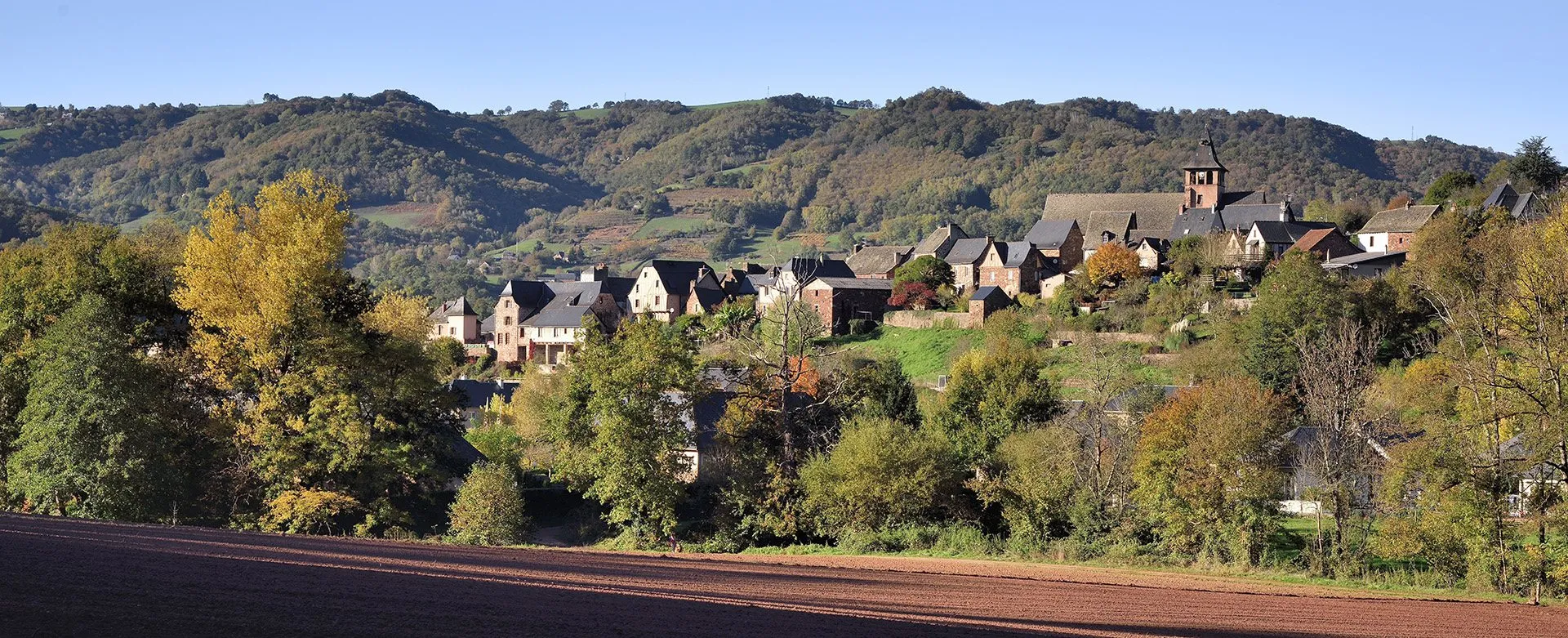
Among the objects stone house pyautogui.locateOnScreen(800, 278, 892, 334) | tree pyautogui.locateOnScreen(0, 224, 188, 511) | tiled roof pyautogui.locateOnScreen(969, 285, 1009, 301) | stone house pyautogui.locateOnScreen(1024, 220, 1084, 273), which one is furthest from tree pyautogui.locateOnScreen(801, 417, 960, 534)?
stone house pyautogui.locateOnScreen(1024, 220, 1084, 273)

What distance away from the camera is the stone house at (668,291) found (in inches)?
3976

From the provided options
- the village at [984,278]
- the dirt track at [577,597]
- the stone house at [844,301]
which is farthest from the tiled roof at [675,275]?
the dirt track at [577,597]

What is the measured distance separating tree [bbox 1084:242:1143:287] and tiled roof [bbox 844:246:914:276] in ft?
69.7

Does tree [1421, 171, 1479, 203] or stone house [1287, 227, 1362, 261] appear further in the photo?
tree [1421, 171, 1479, 203]

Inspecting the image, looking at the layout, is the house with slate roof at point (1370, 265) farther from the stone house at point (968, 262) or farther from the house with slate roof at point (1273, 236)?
the stone house at point (968, 262)

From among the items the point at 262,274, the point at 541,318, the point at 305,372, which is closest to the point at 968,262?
the point at 541,318

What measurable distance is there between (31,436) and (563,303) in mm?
58186

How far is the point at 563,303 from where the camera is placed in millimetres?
98438

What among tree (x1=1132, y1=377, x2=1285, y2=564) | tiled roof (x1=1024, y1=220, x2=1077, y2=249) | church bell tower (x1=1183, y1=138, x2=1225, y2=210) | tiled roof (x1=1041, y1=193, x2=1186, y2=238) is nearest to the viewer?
tree (x1=1132, y1=377, x2=1285, y2=564)

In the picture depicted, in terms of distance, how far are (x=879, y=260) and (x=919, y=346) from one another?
24957 millimetres

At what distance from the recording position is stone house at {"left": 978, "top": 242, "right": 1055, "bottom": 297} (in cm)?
8250

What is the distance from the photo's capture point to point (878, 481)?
150 feet

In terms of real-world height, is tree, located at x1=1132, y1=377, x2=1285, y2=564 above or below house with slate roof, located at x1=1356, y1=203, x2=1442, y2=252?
below

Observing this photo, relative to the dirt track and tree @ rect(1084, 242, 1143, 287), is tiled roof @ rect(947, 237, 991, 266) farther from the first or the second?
the dirt track
